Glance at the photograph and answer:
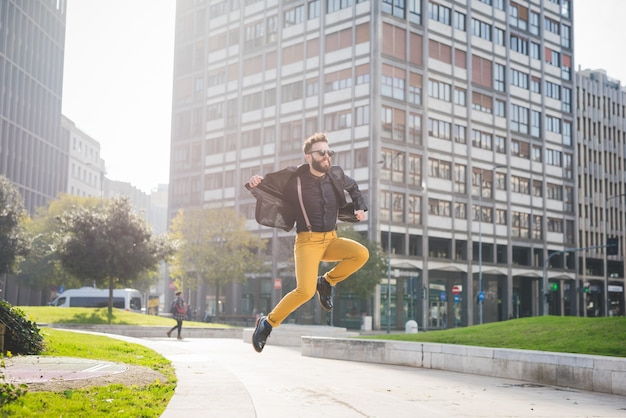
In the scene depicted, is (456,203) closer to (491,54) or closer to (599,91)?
(491,54)

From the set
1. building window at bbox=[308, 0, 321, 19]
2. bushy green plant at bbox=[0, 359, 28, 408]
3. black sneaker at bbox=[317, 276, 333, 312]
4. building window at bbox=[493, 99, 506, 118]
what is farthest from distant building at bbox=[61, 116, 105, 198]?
black sneaker at bbox=[317, 276, 333, 312]

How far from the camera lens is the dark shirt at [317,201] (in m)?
6.96

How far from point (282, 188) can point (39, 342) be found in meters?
10.4

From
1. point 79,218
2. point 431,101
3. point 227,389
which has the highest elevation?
point 431,101

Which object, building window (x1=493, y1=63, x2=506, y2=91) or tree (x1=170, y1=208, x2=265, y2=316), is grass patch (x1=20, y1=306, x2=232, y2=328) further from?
building window (x1=493, y1=63, x2=506, y2=91)

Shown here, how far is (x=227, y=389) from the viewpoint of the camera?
10828 millimetres

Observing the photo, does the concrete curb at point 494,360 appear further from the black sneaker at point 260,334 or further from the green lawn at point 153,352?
the black sneaker at point 260,334

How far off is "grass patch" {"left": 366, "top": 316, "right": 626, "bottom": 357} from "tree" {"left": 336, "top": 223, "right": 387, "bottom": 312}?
31.7 metres

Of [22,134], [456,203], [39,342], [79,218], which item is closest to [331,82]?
[456,203]

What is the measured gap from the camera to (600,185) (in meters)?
91.8

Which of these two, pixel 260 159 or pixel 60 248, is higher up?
pixel 260 159

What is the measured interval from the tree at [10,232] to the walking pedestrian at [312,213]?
48261 mm

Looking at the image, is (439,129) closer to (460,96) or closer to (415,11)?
(460,96)

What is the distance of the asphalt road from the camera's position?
987 cm
